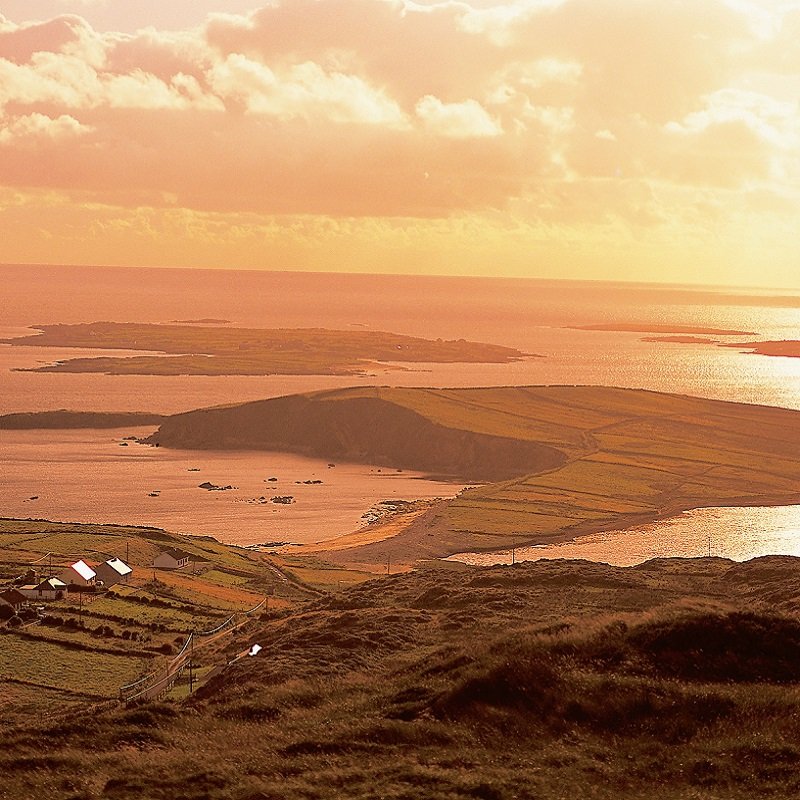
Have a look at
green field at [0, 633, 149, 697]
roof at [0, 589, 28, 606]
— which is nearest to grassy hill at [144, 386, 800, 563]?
roof at [0, 589, 28, 606]

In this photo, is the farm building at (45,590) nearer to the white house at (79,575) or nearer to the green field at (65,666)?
the white house at (79,575)

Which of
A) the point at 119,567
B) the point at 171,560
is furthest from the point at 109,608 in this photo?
the point at 171,560

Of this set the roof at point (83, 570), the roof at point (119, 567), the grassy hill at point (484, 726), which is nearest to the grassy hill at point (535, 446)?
the roof at point (119, 567)

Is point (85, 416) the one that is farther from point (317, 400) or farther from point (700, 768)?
point (700, 768)

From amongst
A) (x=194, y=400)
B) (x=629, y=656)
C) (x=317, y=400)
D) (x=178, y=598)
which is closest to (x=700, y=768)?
(x=629, y=656)

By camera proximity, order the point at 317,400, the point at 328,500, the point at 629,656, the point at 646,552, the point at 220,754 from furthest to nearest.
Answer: the point at 317,400 < the point at 328,500 < the point at 646,552 < the point at 629,656 < the point at 220,754
